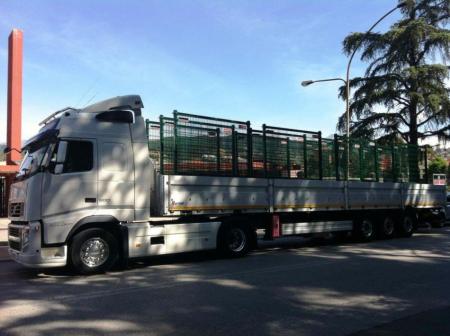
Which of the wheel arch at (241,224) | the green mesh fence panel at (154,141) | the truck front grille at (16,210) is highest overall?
the green mesh fence panel at (154,141)

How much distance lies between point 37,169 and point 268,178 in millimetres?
5734

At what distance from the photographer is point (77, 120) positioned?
30.9ft

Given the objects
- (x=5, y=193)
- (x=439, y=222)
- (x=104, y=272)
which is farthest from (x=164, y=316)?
(x=5, y=193)

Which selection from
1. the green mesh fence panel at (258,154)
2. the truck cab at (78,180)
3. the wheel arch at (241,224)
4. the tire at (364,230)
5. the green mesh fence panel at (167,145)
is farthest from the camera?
the tire at (364,230)

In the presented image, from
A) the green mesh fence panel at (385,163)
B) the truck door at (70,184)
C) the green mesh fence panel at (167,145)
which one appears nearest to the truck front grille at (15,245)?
the truck door at (70,184)

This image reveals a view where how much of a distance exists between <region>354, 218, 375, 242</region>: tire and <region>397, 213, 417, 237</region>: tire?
151 centimetres

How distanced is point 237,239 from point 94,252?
3698 millimetres

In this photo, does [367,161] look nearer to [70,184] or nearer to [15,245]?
[70,184]

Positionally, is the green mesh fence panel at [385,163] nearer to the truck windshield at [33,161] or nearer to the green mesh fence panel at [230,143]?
the green mesh fence panel at [230,143]

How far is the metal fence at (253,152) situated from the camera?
11023mm

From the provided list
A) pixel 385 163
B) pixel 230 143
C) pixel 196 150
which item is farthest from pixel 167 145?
pixel 385 163

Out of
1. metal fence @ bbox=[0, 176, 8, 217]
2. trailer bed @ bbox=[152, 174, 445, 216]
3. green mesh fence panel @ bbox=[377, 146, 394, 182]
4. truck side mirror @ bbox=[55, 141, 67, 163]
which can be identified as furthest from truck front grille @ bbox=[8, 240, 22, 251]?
metal fence @ bbox=[0, 176, 8, 217]

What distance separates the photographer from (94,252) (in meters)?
9.21

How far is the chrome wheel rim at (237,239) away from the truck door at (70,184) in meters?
3.56
